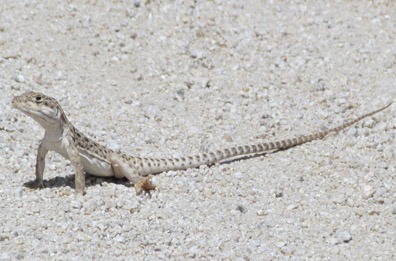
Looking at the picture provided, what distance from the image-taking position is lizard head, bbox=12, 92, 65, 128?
8188 millimetres

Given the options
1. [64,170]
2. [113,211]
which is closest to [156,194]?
[113,211]

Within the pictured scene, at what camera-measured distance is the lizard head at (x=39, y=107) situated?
8.19m

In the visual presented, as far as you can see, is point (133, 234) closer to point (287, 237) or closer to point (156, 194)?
point (156, 194)

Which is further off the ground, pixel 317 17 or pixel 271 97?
pixel 317 17

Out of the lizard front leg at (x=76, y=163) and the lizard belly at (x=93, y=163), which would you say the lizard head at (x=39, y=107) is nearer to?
the lizard front leg at (x=76, y=163)

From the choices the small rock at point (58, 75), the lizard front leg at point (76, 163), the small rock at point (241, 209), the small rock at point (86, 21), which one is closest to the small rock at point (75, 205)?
the lizard front leg at point (76, 163)

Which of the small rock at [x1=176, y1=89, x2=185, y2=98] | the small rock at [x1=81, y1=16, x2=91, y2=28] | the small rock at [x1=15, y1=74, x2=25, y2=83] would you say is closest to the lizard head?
the small rock at [x1=15, y1=74, x2=25, y2=83]

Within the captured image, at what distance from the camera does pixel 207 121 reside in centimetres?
1175

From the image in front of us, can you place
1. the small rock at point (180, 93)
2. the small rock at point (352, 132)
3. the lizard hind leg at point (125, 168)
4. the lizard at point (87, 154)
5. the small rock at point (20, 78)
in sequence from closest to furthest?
the lizard at point (87, 154) < the lizard hind leg at point (125, 168) < the small rock at point (352, 132) < the small rock at point (20, 78) < the small rock at point (180, 93)

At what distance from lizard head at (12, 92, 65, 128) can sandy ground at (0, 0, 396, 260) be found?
104 centimetres

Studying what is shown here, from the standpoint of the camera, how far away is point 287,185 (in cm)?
949

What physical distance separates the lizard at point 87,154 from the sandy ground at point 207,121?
0.18 metres

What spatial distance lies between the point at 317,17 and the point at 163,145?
243 inches

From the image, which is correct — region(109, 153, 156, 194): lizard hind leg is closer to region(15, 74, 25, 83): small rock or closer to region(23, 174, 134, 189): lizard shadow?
region(23, 174, 134, 189): lizard shadow
